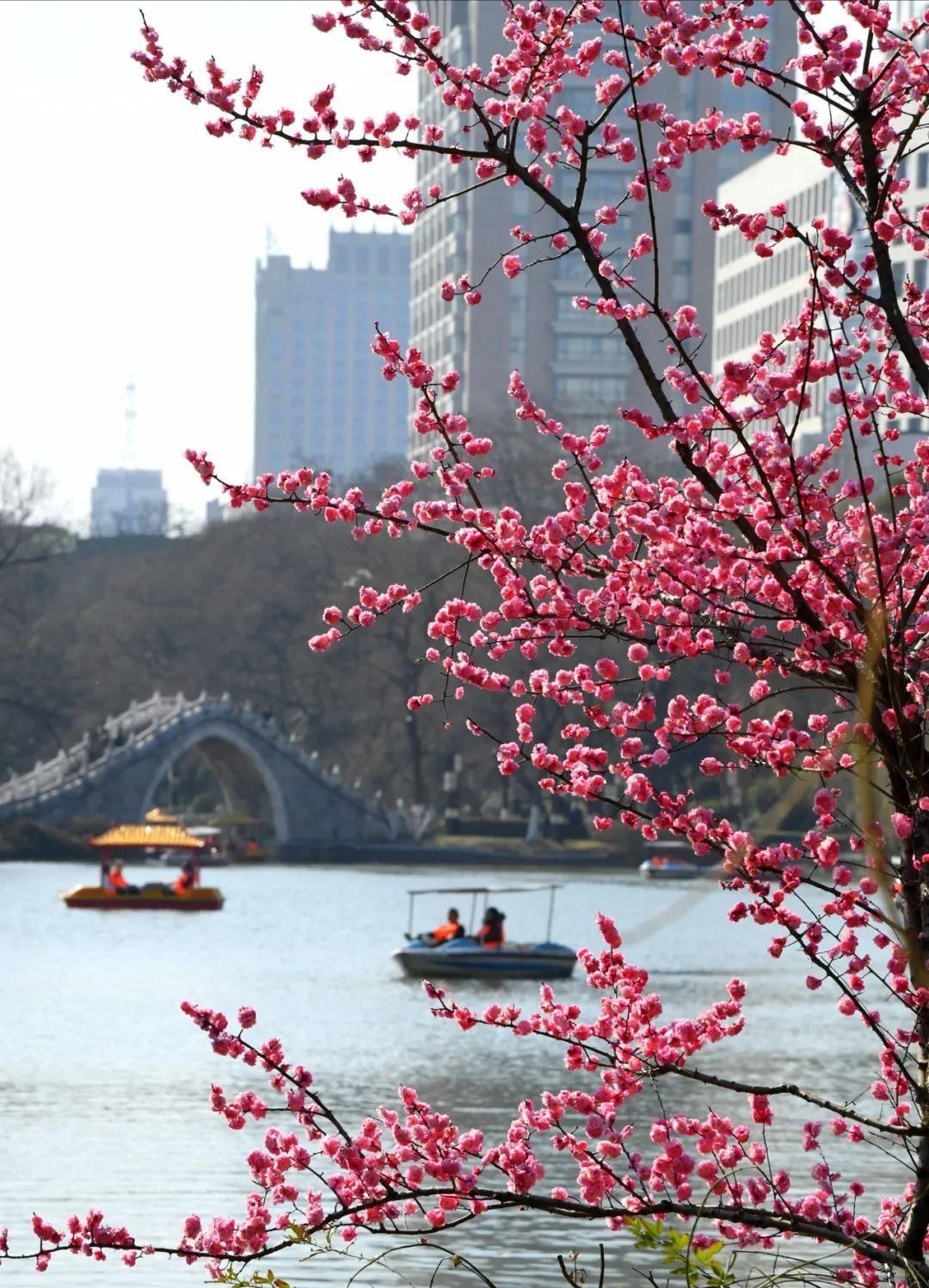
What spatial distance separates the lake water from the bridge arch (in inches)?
838

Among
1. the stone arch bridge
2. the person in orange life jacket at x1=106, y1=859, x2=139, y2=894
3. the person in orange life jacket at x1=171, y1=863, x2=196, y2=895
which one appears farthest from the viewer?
the stone arch bridge

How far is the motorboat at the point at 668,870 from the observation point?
73.5 m

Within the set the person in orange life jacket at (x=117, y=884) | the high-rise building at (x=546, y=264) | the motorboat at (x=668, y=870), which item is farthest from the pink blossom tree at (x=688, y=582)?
the high-rise building at (x=546, y=264)

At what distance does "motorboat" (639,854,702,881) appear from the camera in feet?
241

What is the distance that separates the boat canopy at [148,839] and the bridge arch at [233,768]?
6.29 metres

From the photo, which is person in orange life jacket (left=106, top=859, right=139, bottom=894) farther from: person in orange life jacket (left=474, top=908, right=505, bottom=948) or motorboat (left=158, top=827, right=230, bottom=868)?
person in orange life jacket (left=474, top=908, right=505, bottom=948)

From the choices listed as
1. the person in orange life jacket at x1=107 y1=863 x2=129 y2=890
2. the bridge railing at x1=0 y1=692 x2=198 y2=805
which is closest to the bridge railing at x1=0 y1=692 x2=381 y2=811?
the bridge railing at x1=0 y1=692 x2=198 y2=805

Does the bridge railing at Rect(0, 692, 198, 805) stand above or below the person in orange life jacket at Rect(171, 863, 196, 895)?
above

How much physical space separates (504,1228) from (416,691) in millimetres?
60804

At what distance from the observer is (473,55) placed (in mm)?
140250

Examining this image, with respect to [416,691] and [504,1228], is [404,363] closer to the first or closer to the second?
[504,1228]

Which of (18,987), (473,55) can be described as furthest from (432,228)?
(18,987)

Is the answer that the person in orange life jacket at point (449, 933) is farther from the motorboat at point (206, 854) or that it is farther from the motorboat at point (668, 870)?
the motorboat at point (206, 854)

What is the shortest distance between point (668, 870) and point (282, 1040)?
43.3m
